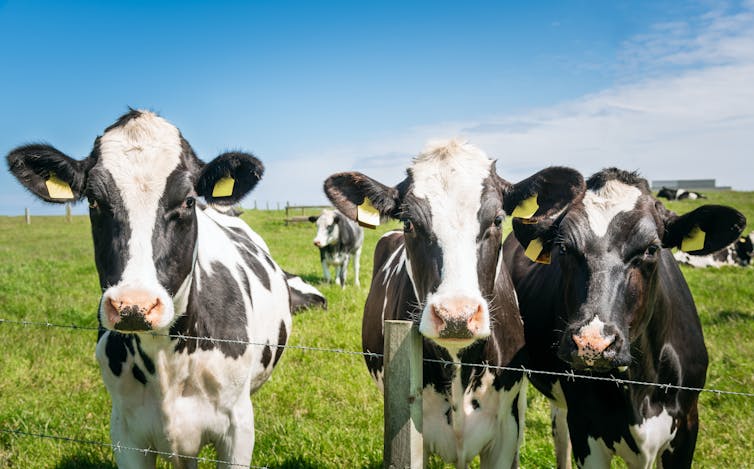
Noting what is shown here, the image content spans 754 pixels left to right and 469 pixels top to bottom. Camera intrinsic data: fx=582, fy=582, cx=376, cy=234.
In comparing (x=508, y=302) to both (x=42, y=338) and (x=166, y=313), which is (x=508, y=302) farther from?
(x=42, y=338)

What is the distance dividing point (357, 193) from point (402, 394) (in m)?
1.72

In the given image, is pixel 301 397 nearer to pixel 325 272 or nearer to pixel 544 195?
pixel 544 195

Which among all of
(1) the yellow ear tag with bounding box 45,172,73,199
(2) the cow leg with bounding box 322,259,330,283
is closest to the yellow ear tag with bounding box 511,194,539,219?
(1) the yellow ear tag with bounding box 45,172,73,199

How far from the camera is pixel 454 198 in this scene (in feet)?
10.4

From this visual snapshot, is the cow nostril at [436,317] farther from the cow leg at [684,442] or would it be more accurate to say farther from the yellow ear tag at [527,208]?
the cow leg at [684,442]

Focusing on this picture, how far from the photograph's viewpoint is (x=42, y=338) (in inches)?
295

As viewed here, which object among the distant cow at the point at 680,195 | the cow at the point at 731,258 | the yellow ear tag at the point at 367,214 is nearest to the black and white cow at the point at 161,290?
the yellow ear tag at the point at 367,214

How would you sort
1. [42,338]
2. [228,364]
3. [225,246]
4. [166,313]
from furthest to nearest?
[42,338] → [225,246] → [228,364] → [166,313]

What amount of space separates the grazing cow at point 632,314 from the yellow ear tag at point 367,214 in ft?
3.18

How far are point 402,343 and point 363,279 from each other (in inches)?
515

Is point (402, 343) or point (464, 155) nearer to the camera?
point (402, 343)

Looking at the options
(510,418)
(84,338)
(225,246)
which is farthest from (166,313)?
(84,338)

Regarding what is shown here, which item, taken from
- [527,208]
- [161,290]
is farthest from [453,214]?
[161,290]

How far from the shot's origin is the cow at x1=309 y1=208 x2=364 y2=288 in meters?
14.7
